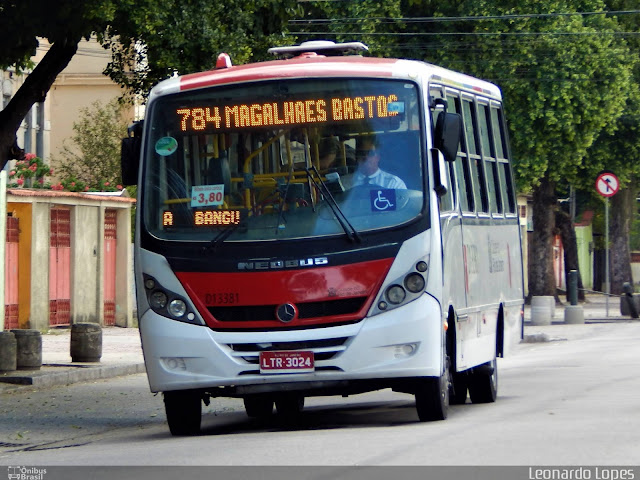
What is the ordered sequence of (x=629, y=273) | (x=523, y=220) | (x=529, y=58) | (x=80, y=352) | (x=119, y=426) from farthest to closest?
(x=523, y=220) → (x=629, y=273) → (x=529, y=58) → (x=80, y=352) → (x=119, y=426)

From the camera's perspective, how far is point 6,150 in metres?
17.8

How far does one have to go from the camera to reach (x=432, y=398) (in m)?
12.1

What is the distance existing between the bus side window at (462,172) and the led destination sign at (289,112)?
4.50 feet

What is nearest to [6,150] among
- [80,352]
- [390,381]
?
[80,352]

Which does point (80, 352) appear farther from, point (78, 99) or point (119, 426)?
point (78, 99)

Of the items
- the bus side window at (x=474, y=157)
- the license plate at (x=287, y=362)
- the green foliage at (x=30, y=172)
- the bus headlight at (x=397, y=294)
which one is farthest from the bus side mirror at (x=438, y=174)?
the green foliage at (x=30, y=172)

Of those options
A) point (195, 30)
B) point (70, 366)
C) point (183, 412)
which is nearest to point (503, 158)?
point (195, 30)

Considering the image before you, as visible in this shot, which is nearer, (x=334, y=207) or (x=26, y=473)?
(x=26, y=473)

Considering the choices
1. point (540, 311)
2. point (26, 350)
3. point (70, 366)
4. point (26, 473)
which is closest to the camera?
point (26, 473)

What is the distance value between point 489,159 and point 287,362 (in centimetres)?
440

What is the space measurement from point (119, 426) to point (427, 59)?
2943 cm

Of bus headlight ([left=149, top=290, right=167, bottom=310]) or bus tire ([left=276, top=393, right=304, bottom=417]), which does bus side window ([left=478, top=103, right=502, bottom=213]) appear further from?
bus headlight ([left=149, top=290, right=167, bottom=310])

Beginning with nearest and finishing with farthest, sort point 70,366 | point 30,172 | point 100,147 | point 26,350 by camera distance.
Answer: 1. point 26,350
2. point 70,366
3. point 30,172
4. point 100,147

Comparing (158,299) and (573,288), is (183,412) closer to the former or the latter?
(158,299)
